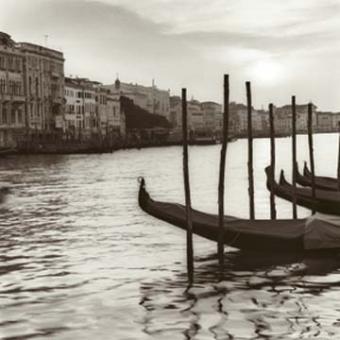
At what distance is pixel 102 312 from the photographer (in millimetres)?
9438

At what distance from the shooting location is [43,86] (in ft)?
231

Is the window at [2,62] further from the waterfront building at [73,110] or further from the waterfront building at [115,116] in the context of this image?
the waterfront building at [115,116]

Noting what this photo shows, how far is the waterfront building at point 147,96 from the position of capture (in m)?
135

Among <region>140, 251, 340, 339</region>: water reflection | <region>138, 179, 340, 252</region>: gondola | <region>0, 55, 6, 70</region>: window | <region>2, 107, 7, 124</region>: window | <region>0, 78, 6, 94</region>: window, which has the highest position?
<region>0, 55, 6, 70</region>: window

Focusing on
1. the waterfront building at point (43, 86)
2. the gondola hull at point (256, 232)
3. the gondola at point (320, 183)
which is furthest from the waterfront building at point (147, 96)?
the gondola hull at point (256, 232)

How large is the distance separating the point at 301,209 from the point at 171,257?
876cm

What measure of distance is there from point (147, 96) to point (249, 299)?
134 meters

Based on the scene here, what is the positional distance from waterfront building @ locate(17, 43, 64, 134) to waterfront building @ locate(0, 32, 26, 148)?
35.7 inches

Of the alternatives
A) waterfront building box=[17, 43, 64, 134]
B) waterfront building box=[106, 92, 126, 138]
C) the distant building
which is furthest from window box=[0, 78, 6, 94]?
waterfront building box=[106, 92, 126, 138]

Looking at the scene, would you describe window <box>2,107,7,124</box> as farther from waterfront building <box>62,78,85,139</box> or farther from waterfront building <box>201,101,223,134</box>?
waterfront building <box>201,101,223,134</box>

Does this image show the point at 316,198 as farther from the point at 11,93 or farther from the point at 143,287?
the point at 11,93

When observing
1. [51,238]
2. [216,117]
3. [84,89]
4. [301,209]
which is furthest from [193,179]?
[216,117]

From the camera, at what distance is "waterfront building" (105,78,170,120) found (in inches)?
5305

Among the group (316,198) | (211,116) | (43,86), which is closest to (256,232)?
(316,198)
